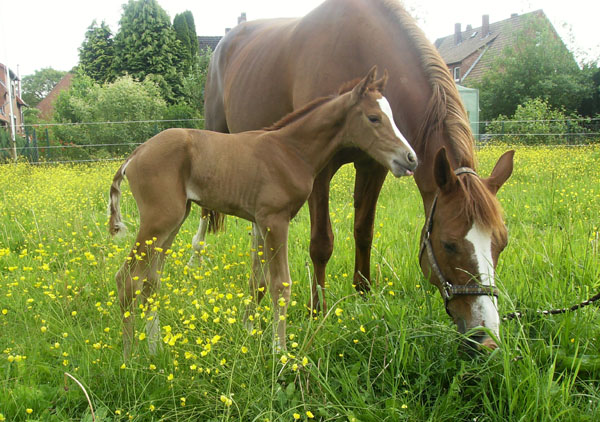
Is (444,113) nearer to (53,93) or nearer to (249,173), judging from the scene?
(249,173)

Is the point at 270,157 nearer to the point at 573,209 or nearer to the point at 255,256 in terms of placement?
the point at 255,256

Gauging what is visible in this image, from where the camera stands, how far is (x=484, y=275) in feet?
6.50

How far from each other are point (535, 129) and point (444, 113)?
58.8 ft

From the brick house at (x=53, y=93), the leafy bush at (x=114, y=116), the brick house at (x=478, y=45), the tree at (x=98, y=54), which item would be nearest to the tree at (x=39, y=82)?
the brick house at (x=53, y=93)

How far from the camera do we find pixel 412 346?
2.04 m

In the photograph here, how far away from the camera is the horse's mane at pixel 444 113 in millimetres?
2283

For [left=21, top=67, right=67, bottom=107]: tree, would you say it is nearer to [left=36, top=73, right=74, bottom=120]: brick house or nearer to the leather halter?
[left=36, top=73, right=74, bottom=120]: brick house

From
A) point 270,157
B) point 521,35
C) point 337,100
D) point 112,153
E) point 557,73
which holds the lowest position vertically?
point 112,153

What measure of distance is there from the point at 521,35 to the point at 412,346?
32458 millimetres

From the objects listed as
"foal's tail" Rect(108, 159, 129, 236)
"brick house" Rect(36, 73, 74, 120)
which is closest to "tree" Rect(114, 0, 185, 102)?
"foal's tail" Rect(108, 159, 129, 236)

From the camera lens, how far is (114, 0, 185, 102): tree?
84.1 feet

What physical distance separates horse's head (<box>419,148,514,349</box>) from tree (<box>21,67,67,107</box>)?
70.8 meters

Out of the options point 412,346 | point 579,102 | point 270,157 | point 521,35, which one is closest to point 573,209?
point 412,346

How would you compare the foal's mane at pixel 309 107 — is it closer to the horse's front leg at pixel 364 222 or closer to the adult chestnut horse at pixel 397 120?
the adult chestnut horse at pixel 397 120
